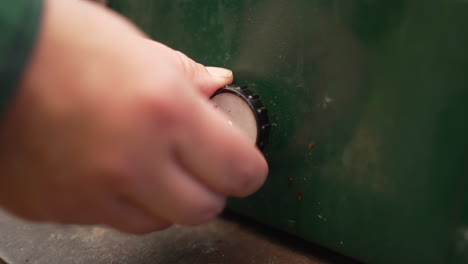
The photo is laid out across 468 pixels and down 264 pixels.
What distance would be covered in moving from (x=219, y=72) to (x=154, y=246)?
0.22 m

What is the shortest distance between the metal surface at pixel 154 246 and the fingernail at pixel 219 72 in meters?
0.20

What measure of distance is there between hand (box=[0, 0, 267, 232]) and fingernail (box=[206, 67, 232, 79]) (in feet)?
0.62

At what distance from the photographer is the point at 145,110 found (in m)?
0.26

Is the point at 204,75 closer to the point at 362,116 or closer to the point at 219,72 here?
the point at 219,72

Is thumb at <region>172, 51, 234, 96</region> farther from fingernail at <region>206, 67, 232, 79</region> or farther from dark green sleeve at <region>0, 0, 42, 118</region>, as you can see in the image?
dark green sleeve at <region>0, 0, 42, 118</region>

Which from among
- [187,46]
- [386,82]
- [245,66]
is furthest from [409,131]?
[187,46]

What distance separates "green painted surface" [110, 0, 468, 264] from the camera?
361 millimetres

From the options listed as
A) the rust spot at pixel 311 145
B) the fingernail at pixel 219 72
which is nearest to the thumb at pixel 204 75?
the fingernail at pixel 219 72

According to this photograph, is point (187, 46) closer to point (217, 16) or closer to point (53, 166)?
point (217, 16)

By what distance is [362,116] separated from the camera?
40 centimetres

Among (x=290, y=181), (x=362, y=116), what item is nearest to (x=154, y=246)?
(x=290, y=181)

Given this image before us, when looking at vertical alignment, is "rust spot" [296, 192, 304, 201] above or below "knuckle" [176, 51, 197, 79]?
below

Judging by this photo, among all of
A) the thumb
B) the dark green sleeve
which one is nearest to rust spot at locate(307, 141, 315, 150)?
the thumb

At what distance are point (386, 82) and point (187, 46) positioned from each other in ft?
0.87
